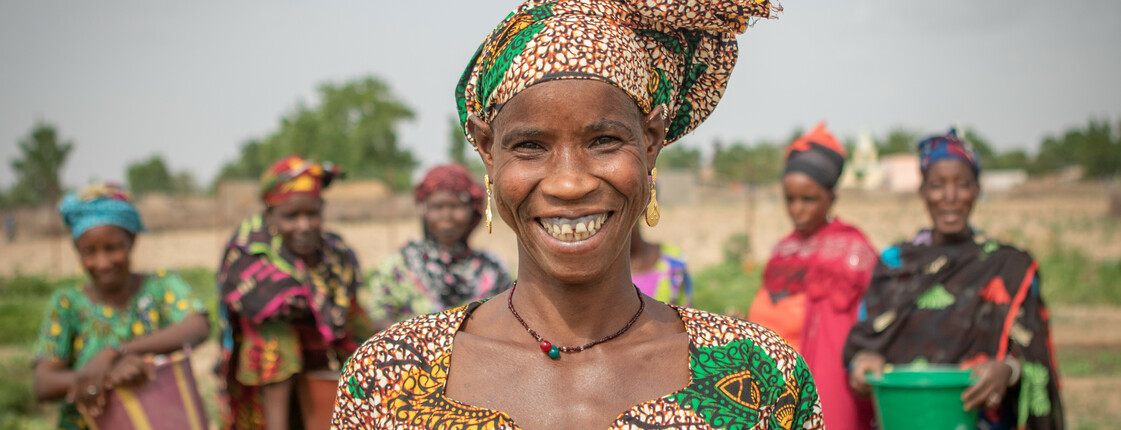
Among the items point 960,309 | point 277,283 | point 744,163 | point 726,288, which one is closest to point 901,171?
point 744,163

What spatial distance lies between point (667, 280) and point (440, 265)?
138 cm

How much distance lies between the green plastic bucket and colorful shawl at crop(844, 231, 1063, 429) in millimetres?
564

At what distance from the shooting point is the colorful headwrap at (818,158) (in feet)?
15.5

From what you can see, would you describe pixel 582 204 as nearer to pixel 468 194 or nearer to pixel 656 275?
pixel 656 275

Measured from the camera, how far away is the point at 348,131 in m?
55.1

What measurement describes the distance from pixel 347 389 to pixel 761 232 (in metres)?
23.3

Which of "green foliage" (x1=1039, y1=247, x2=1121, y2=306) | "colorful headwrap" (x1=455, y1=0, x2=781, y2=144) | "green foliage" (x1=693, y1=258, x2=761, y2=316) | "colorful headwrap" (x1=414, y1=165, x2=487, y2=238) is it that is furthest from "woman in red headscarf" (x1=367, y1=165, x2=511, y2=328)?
"green foliage" (x1=1039, y1=247, x2=1121, y2=306)

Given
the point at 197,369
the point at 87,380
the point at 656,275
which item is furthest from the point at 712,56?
the point at 197,369

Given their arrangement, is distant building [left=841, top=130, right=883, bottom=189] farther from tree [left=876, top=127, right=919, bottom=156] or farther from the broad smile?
the broad smile

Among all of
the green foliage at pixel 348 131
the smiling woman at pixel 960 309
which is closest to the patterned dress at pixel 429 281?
the smiling woman at pixel 960 309

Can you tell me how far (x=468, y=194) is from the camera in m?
5.10

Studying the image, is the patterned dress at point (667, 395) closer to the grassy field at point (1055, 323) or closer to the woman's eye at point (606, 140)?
the woman's eye at point (606, 140)

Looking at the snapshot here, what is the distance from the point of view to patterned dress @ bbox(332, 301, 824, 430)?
1.59 metres

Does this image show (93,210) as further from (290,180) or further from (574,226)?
(574,226)
